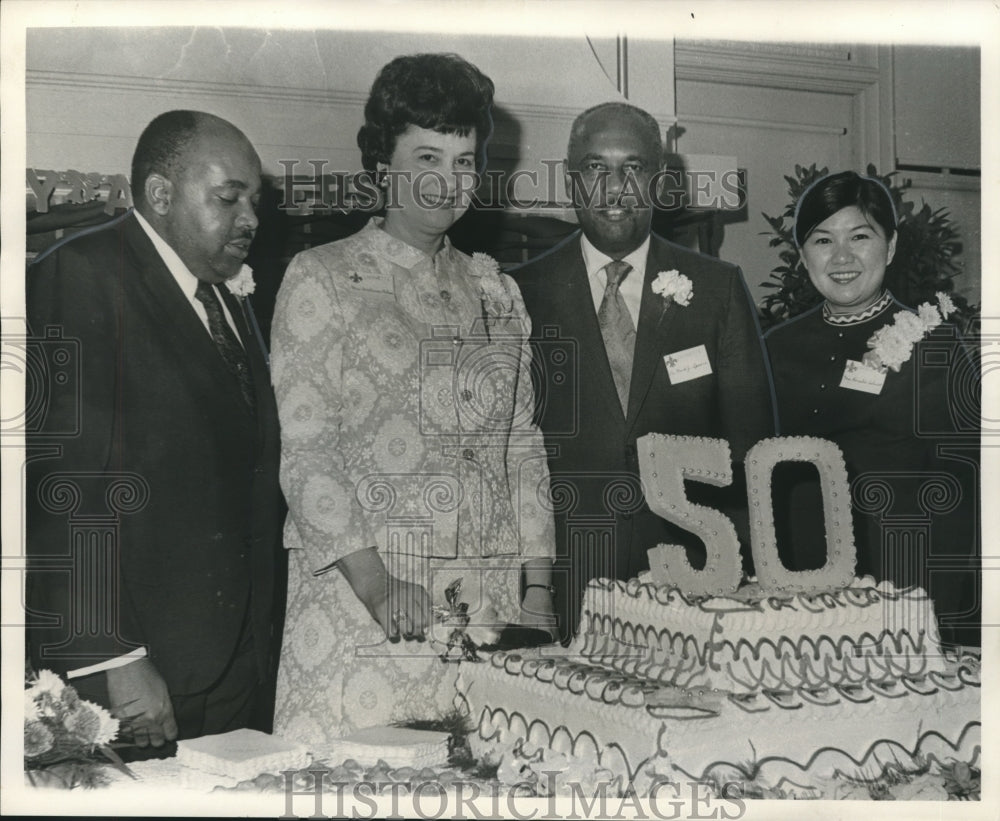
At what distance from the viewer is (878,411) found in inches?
215

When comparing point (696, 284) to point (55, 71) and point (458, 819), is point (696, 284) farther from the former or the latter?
point (55, 71)

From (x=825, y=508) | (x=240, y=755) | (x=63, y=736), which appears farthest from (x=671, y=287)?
(x=63, y=736)

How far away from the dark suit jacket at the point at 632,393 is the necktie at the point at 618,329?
0.10ft

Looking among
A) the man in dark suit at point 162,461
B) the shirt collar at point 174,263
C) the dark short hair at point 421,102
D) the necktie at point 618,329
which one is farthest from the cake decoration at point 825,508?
the shirt collar at point 174,263

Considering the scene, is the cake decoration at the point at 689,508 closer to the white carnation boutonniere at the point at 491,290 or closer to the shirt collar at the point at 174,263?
the white carnation boutonniere at the point at 491,290

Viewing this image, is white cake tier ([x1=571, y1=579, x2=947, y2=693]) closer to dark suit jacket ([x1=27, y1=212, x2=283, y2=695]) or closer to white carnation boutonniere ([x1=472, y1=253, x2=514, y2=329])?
white carnation boutonniere ([x1=472, y1=253, x2=514, y2=329])

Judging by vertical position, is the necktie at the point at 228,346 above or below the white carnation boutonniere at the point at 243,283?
below

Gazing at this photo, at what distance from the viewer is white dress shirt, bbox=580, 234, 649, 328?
5.42 metres

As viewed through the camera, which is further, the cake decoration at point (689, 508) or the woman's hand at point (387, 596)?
the woman's hand at point (387, 596)

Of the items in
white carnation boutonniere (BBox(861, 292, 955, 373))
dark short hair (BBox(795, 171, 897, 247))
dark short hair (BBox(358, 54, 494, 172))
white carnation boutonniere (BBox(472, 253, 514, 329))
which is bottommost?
white carnation boutonniere (BBox(861, 292, 955, 373))

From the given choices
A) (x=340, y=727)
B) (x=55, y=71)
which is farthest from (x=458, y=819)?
(x=55, y=71)

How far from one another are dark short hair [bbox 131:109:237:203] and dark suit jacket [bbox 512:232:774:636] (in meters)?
1.49

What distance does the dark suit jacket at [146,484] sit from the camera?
509 cm

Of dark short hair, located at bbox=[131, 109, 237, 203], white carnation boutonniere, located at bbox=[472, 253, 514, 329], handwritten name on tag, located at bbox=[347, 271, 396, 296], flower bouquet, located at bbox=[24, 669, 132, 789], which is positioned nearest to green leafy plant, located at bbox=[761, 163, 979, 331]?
white carnation boutonniere, located at bbox=[472, 253, 514, 329]
